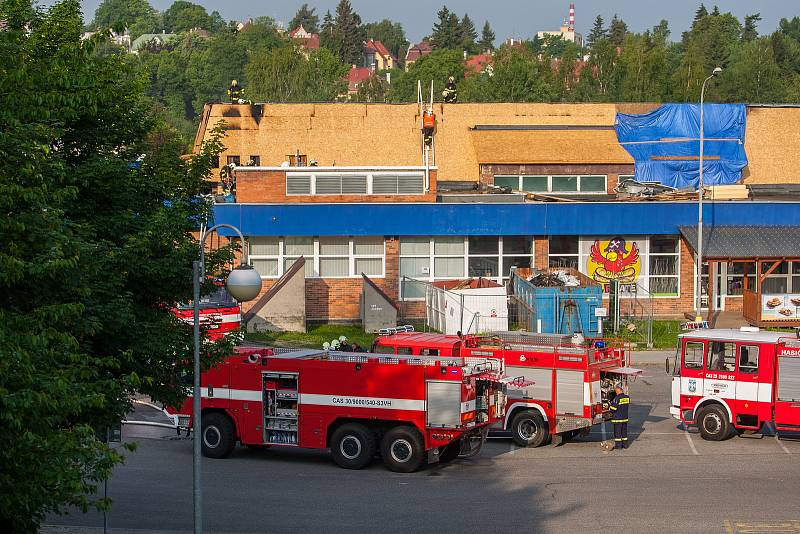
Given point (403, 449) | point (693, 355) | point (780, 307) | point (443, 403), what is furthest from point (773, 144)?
point (403, 449)

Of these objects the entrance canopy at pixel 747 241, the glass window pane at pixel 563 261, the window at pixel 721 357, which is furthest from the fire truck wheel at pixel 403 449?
the entrance canopy at pixel 747 241

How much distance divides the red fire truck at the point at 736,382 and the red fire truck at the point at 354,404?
179 inches

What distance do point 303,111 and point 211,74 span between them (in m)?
125

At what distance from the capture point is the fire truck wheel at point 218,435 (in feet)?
74.3

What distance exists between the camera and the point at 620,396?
22.9 meters

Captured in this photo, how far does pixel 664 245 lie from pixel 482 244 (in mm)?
7316

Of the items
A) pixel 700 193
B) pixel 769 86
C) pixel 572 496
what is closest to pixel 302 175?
pixel 700 193

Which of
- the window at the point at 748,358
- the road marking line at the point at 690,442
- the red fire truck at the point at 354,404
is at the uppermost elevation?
the window at the point at 748,358

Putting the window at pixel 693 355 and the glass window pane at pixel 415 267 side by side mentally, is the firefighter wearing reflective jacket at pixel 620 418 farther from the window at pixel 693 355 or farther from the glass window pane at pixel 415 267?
the glass window pane at pixel 415 267

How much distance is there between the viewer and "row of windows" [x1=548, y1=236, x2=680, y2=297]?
143 ft

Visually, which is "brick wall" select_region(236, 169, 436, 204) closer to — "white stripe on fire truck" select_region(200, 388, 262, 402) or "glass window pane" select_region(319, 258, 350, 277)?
"glass window pane" select_region(319, 258, 350, 277)

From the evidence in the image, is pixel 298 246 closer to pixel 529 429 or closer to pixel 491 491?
pixel 529 429

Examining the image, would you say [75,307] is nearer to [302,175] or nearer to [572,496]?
[572,496]

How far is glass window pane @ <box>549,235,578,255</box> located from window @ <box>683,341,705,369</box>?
63.7 feet
